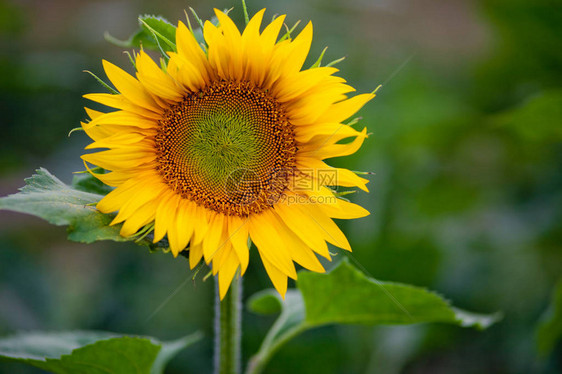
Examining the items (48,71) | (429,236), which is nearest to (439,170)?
(429,236)

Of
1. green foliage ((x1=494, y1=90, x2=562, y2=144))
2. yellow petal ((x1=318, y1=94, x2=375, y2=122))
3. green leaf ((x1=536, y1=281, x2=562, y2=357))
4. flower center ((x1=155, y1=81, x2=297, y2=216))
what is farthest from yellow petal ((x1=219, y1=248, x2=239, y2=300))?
green foliage ((x1=494, y1=90, x2=562, y2=144))

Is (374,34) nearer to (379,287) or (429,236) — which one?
→ (429,236)

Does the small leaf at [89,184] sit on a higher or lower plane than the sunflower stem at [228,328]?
higher

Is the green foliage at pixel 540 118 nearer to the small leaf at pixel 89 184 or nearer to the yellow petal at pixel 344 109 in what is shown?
the yellow petal at pixel 344 109

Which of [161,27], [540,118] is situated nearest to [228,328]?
[161,27]

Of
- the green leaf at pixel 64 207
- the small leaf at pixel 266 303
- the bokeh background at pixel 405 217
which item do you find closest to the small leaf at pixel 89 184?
the green leaf at pixel 64 207

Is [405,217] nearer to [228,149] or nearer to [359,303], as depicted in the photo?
[359,303]
